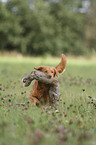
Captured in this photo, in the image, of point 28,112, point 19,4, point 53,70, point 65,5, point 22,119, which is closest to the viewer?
point 22,119

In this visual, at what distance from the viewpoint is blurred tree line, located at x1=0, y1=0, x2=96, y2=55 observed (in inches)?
1393

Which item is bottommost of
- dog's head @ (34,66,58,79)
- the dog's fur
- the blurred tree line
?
the dog's fur

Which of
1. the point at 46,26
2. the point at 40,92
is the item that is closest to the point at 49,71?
the point at 40,92

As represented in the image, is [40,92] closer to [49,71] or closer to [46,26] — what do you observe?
[49,71]

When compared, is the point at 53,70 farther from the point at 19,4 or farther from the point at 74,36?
the point at 74,36

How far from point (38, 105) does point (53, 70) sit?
67cm

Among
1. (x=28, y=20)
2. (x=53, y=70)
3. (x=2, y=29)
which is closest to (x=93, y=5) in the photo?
(x=28, y=20)

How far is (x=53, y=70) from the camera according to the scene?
373 cm

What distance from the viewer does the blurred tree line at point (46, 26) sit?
35375mm

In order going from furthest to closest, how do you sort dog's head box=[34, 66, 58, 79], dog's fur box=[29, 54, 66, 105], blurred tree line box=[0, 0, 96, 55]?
1. blurred tree line box=[0, 0, 96, 55]
2. dog's fur box=[29, 54, 66, 105]
3. dog's head box=[34, 66, 58, 79]

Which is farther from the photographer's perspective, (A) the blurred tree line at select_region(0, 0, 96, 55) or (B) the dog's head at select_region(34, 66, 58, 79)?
(A) the blurred tree line at select_region(0, 0, 96, 55)

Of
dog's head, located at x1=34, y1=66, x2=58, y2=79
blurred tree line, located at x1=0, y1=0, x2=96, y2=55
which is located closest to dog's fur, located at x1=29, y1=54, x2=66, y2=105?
dog's head, located at x1=34, y1=66, x2=58, y2=79

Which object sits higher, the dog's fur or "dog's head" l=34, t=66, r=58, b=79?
"dog's head" l=34, t=66, r=58, b=79

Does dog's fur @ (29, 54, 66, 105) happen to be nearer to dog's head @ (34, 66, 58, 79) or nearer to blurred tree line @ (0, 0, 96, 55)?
dog's head @ (34, 66, 58, 79)
